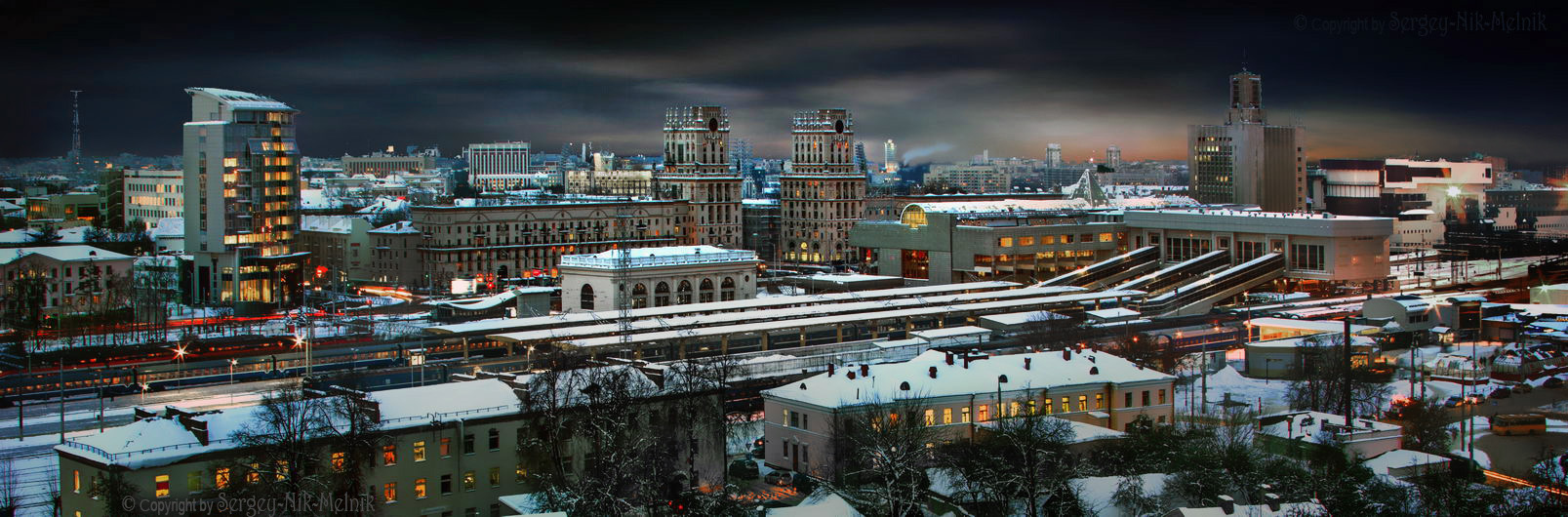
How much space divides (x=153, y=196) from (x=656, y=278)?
5394 cm

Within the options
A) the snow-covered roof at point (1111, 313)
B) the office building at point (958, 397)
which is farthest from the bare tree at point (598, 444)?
the snow-covered roof at point (1111, 313)

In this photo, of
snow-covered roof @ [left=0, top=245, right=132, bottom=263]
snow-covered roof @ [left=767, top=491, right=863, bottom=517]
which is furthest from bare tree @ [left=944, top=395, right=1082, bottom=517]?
snow-covered roof @ [left=0, top=245, right=132, bottom=263]

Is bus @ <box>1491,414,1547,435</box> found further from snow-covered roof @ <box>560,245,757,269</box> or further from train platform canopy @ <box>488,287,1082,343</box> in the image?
snow-covered roof @ <box>560,245,757,269</box>

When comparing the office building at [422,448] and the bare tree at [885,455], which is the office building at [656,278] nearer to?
the office building at [422,448]

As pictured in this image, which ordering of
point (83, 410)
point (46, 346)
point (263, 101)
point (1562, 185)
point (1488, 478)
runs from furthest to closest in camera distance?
point (1562, 185) → point (263, 101) → point (46, 346) → point (83, 410) → point (1488, 478)

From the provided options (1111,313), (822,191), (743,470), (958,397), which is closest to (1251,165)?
(822,191)

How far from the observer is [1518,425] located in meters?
41.6

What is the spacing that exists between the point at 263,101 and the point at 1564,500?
6292 cm

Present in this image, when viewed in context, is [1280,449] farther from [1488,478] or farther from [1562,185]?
[1562,185]

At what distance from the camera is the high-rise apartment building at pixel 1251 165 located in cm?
11175

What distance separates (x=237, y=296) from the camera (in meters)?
75.3

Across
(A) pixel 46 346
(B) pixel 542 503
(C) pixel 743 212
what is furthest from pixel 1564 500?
(C) pixel 743 212

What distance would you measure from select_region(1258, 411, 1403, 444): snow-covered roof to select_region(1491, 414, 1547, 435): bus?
392 centimetres

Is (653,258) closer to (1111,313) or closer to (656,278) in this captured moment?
(656,278)
